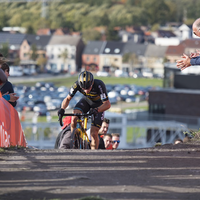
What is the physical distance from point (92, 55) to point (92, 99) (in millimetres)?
134247

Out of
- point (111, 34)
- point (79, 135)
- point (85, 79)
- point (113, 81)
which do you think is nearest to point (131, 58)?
point (113, 81)

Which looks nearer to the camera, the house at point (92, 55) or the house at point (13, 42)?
the house at point (92, 55)

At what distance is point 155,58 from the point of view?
5433 inches

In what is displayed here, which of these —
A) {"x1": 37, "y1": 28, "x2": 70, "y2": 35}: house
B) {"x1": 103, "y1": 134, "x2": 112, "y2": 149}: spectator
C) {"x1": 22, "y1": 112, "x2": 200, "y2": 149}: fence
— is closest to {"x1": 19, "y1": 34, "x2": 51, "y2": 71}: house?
{"x1": 37, "y1": 28, "x2": 70, "y2": 35}: house

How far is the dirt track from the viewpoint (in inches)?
207

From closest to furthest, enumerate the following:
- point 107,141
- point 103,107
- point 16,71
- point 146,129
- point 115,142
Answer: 1. point 103,107
2. point 107,141
3. point 115,142
4. point 146,129
5. point 16,71

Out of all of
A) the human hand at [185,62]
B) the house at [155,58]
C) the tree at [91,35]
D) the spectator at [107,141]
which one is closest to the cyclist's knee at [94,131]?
the spectator at [107,141]

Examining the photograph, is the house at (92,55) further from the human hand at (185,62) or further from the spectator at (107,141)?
the human hand at (185,62)

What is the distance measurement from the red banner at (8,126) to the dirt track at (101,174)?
1.68ft

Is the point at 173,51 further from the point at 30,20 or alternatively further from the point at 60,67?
the point at 30,20

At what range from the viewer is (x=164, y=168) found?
6.70 metres

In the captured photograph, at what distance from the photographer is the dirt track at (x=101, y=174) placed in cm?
527

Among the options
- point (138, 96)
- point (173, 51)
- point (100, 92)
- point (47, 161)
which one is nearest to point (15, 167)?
point (47, 161)

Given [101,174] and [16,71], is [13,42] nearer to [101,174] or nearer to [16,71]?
[16,71]
